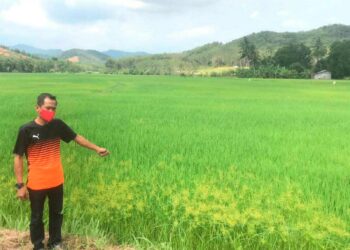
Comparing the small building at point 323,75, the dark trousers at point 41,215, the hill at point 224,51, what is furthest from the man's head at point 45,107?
the hill at point 224,51

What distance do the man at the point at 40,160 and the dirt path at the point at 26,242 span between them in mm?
165

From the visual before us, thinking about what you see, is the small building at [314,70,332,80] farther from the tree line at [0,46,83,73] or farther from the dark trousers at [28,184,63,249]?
the dark trousers at [28,184,63,249]

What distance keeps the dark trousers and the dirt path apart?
0.47 ft

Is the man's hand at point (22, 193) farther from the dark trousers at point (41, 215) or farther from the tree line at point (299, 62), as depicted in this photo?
the tree line at point (299, 62)

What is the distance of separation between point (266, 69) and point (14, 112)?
63118mm

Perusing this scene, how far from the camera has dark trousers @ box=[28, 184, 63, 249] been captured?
3822mm

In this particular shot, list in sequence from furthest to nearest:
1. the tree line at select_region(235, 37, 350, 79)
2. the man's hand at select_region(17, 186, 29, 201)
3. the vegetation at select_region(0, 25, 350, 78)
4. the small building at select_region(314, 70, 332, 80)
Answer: the vegetation at select_region(0, 25, 350, 78), the tree line at select_region(235, 37, 350, 79), the small building at select_region(314, 70, 332, 80), the man's hand at select_region(17, 186, 29, 201)

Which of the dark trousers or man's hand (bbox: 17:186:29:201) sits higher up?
man's hand (bbox: 17:186:29:201)

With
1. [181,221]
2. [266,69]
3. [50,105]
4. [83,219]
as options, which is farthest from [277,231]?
[266,69]

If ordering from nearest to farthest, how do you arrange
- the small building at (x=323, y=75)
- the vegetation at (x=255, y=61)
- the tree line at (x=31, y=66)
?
the small building at (x=323, y=75) → the vegetation at (x=255, y=61) → the tree line at (x=31, y=66)

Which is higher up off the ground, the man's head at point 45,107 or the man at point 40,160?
the man's head at point 45,107

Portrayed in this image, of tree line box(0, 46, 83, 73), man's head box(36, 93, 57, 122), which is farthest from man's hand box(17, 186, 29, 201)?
tree line box(0, 46, 83, 73)

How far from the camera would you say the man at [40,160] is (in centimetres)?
373

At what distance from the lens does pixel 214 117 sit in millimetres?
13328
